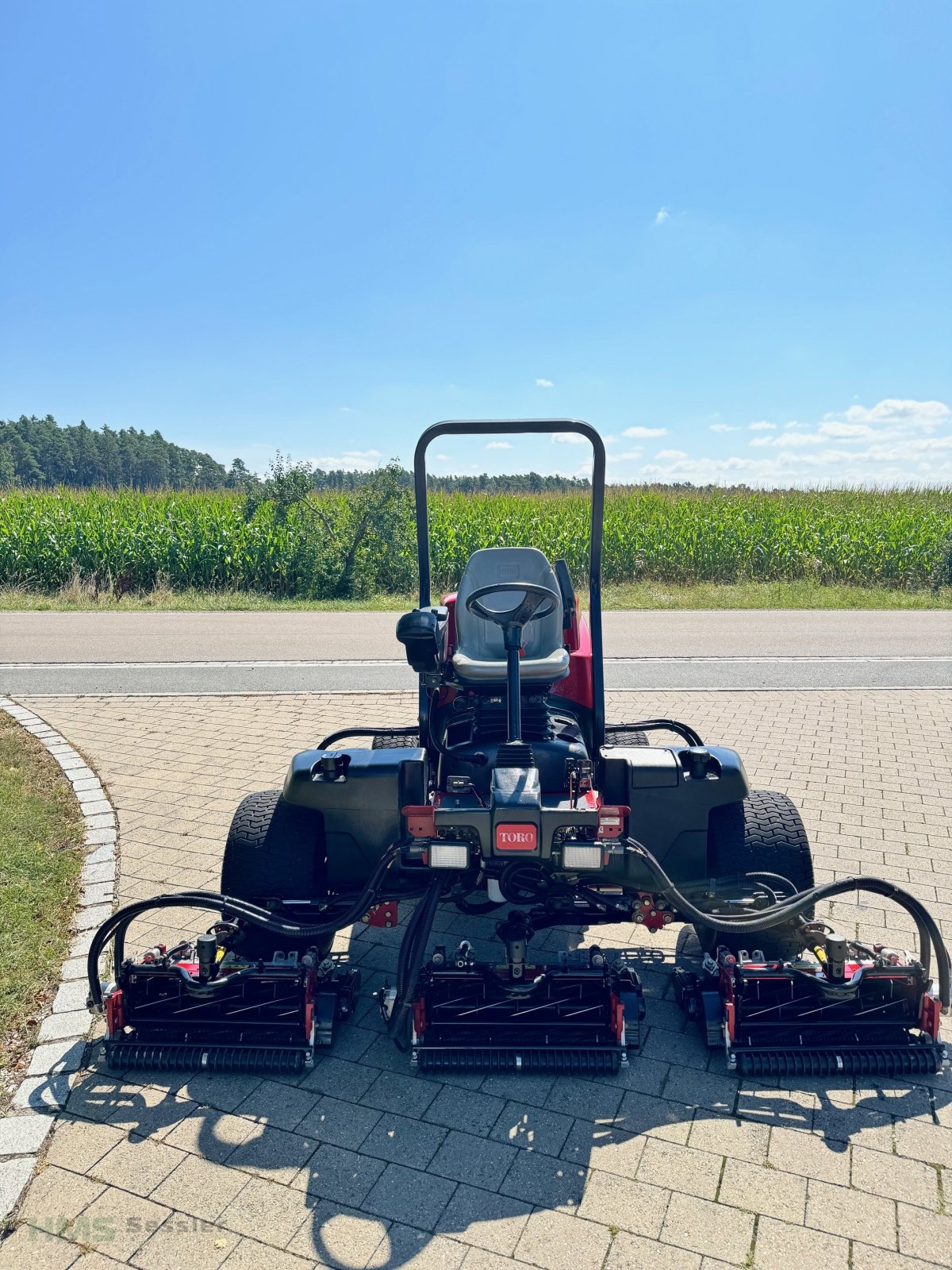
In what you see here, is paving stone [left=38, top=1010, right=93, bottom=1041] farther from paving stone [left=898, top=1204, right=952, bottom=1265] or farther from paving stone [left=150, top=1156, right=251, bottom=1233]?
paving stone [left=898, top=1204, right=952, bottom=1265]

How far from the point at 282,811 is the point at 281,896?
1.02ft

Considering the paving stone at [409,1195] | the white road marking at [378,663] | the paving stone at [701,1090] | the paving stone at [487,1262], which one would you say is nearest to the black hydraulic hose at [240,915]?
the paving stone at [409,1195]

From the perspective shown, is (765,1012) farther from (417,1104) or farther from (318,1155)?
(318,1155)

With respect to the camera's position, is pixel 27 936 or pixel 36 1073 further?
pixel 27 936

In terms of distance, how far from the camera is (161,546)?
16531mm

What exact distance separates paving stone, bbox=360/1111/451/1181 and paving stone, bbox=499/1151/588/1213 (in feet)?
0.74

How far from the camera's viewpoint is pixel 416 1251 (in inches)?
90.4

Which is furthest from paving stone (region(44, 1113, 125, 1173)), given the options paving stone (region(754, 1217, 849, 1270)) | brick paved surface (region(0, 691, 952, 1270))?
paving stone (region(754, 1217, 849, 1270))

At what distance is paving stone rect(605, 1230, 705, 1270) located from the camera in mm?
2238

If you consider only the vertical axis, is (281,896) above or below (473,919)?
above

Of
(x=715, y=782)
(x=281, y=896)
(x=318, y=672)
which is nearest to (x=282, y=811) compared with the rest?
(x=281, y=896)

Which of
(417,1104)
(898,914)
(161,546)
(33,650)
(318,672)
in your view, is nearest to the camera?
(417,1104)

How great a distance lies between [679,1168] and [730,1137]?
0.72 feet

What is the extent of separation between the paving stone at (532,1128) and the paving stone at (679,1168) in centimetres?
14
